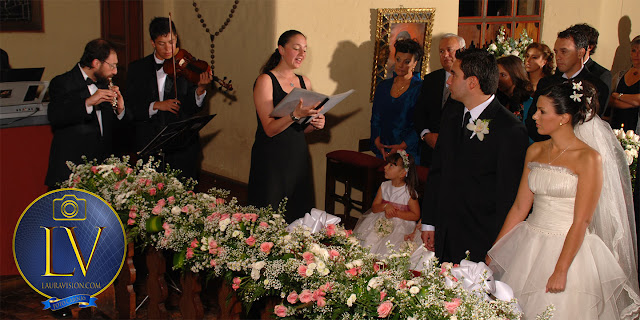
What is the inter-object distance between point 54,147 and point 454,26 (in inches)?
171

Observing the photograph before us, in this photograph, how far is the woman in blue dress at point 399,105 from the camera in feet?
19.3

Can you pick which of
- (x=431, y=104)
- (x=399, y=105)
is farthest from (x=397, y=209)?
(x=399, y=105)

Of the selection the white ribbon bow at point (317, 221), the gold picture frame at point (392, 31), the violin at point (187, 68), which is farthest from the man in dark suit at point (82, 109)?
the gold picture frame at point (392, 31)

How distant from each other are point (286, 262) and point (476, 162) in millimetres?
1294

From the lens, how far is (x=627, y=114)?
7.10 metres

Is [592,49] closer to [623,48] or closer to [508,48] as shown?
[508,48]

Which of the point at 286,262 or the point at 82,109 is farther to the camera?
the point at 82,109

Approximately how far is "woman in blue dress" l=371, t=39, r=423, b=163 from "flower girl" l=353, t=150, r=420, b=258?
0.74 metres

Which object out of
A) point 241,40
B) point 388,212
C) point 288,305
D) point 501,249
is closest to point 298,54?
point 388,212

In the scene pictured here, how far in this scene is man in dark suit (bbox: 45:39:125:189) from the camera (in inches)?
189

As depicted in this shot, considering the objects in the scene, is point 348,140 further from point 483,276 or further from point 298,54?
point 483,276

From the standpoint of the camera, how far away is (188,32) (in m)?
7.94

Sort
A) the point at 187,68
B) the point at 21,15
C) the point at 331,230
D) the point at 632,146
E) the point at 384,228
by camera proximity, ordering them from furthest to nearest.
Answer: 1. the point at 21,15
2. the point at 187,68
3. the point at 384,228
4. the point at 632,146
5. the point at 331,230

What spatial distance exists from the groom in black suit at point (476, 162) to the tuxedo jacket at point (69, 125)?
106 inches
